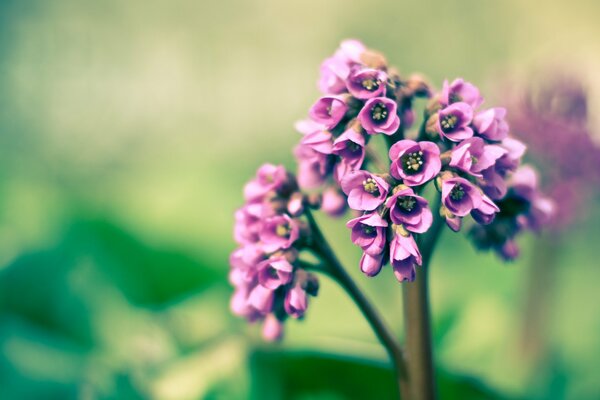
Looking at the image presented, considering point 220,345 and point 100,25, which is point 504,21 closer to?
point 100,25

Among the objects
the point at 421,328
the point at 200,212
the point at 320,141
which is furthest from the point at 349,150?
the point at 200,212

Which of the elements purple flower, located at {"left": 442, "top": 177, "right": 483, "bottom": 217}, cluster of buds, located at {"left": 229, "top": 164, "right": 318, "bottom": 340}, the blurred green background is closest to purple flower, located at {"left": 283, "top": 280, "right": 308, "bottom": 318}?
cluster of buds, located at {"left": 229, "top": 164, "right": 318, "bottom": 340}

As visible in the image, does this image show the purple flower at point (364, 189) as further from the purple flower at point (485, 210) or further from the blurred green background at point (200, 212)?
the blurred green background at point (200, 212)

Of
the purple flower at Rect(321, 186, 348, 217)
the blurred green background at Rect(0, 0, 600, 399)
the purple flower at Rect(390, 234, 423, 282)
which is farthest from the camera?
the blurred green background at Rect(0, 0, 600, 399)

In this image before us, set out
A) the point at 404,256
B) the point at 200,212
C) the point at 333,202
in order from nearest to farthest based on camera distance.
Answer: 1. the point at 404,256
2. the point at 333,202
3. the point at 200,212

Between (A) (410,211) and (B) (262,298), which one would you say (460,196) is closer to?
(A) (410,211)

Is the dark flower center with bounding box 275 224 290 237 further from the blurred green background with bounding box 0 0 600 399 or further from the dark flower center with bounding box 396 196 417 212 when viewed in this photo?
the blurred green background with bounding box 0 0 600 399
